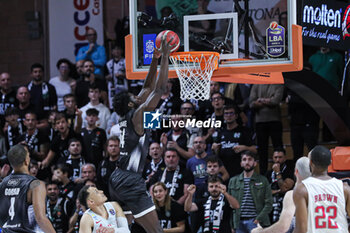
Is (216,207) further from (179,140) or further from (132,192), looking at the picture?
(132,192)

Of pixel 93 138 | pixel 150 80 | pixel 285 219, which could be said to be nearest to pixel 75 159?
pixel 93 138

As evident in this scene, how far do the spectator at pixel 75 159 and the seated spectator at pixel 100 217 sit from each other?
121 inches

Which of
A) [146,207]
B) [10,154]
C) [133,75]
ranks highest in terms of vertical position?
[133,75]

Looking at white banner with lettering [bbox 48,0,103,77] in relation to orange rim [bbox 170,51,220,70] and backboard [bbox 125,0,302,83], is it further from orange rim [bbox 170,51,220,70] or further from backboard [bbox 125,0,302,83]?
orange rim [bbox 170,51,220,70]

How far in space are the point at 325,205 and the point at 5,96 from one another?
27.9ft

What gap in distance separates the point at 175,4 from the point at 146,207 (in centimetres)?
779

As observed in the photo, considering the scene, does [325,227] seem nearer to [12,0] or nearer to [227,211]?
[227,211]

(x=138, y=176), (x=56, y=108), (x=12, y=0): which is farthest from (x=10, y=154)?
(x=12, y=0)

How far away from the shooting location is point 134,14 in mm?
8602

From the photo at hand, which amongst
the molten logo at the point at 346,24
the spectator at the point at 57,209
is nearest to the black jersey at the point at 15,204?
the spectator at the point at 57,209

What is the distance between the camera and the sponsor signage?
916cm

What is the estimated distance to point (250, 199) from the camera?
10133 millimetres

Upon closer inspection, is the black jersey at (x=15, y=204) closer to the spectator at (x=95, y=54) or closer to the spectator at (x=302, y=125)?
the spectator at (x=302, y=125)

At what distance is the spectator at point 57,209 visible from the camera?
1088 centimetres
